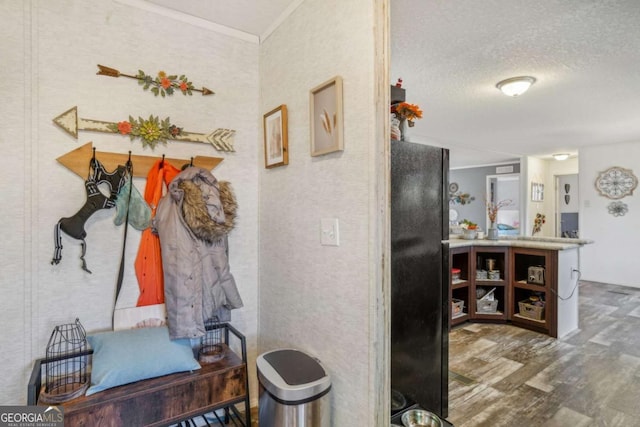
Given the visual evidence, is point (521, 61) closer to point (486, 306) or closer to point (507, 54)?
point (507, 54)

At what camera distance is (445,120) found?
4.45 m

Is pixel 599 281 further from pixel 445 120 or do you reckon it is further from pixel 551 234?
pixel 445 120

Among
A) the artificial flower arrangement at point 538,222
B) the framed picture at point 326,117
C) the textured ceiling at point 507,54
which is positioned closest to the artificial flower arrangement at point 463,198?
the artificial flower arrangement at point 538,222

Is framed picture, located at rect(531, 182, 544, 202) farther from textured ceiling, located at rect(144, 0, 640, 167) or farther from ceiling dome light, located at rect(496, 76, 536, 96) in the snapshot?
ceiling dome light, located at rect(496, 76, 536, 96)

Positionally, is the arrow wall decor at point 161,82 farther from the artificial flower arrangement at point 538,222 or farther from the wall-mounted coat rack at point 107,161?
the artificial flower arrangement at point 538,222

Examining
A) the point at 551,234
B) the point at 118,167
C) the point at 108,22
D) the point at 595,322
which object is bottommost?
the point at 595,322

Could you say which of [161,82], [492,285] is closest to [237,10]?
[161,82]

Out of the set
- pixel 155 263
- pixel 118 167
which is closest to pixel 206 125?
pixel 118 167

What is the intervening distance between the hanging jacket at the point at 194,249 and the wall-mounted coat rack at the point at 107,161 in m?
0.19

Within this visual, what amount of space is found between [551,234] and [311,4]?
887 centimetres

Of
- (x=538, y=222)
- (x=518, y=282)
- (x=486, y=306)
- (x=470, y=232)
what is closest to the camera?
(x=518, y=282)

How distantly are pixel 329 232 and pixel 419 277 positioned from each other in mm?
663

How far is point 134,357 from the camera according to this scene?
147cm

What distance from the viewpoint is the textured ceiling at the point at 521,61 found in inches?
77.7
